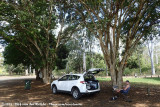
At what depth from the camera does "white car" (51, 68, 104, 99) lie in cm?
778

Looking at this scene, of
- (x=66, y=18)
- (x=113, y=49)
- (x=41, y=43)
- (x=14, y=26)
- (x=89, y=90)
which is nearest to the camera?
(x=89, y=90)

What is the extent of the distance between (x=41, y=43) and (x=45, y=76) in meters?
4.29

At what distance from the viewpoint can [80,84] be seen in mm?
7836

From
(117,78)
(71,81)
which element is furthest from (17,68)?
(117,78)

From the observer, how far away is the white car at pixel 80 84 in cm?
778

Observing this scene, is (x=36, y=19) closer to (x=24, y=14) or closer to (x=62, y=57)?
(x=24, y=14)

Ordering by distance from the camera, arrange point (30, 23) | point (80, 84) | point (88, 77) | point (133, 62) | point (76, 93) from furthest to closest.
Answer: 1. point (133, 62)
2. point (30, 23)
3. point (88, 77)
4. point (76, 93)
5. point (80, 84)

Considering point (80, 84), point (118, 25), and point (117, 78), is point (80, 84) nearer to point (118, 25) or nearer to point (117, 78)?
point (117, 78)

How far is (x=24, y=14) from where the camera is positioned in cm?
1155

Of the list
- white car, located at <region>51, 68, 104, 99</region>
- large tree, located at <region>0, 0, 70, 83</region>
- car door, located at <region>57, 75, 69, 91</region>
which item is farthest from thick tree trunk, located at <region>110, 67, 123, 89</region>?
large tree, located at <region>0, 0, 70, 83</region>

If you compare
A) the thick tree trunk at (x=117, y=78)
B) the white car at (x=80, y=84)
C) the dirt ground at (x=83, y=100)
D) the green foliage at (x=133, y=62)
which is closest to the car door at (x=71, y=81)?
the white car at (x=80, y=84)

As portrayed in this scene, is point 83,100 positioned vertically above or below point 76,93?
below

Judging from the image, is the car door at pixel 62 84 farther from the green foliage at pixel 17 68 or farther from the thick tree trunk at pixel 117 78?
the green foliage at pixel 17 68

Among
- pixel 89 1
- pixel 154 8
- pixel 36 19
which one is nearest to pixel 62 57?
pixel 36 19
